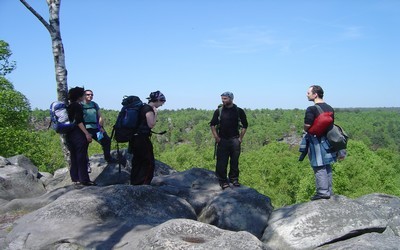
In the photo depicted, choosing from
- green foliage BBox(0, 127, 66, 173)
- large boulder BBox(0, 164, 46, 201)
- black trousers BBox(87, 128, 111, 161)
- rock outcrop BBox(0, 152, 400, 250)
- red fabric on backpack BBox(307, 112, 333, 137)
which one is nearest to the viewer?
rock outcrop BBox(0, 152, 400, 250)

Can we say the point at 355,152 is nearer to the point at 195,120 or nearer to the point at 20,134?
the point at 20,134

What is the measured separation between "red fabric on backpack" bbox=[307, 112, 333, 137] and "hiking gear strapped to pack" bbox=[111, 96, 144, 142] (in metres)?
3.68

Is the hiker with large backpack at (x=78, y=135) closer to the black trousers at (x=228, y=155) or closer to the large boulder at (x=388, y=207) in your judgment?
the black trousers at (x=228, y=155)

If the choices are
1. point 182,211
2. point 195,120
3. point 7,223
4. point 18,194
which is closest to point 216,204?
point 182,211

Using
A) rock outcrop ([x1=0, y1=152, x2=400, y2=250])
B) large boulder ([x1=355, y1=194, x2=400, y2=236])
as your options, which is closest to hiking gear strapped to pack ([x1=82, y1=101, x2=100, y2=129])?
rock outcrop ([x1=0, y1=152, x2=400, y2=250])

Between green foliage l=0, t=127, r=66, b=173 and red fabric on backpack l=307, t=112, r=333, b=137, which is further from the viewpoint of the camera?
green foliage l=0, t=127, r=66, b=173

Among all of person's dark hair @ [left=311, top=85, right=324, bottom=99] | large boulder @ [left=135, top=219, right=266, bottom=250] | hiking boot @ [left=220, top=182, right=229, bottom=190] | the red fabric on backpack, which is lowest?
hiking boot @ [left=220, top=182, right=229, bottom=190]

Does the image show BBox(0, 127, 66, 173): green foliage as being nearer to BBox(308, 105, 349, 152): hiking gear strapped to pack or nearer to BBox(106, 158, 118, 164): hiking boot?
BBox(106, 158, 118, 164): hiking boot

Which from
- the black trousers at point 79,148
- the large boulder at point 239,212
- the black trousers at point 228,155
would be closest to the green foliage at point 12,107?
the black trousers at point 79,148

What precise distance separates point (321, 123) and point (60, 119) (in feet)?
17.9

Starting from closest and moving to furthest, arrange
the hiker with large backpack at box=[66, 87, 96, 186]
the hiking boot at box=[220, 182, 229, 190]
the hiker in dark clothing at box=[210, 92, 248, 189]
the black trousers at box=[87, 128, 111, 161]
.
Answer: the hiker with large backpack at box=[66, 87, 96, 186] < the hiker in dark clothing at box=[210, 92, 248, 189] < the black trousers at box=[87, 128, 111, 161] < the hiking boot at box=[220, 182, 229, 190]

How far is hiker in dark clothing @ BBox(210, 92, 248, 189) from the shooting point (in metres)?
8.98

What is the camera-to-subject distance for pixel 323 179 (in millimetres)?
7699

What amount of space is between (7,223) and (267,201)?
558 cm
